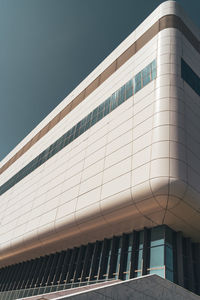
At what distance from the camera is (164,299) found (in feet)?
42.4

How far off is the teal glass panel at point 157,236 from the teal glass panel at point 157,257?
0.34m

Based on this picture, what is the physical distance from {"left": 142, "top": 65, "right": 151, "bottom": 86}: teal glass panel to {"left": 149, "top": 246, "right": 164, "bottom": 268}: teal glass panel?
530 inches

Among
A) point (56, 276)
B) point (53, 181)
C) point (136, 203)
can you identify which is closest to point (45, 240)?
point (56, 276)

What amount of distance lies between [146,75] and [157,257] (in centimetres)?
1494

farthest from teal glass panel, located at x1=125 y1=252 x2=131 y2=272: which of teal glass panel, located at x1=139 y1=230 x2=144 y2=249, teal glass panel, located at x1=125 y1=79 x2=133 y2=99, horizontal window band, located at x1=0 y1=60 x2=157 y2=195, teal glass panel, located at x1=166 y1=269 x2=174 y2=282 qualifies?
teal glass panel, located at x1=125 y1=79 x2=133 y2=99

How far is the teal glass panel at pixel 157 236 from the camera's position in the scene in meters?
18.0

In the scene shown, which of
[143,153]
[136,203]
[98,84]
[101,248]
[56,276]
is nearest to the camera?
[136,203]

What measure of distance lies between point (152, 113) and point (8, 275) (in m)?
30.3

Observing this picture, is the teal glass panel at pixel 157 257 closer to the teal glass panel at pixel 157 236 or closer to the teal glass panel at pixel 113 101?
the teal glass panel at pixel 157 236

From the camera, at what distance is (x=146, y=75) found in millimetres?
23641

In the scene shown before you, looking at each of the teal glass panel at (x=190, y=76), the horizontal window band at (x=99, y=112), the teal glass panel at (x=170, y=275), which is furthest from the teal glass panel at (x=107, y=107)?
the teal glass panel at (x=170, y=275)

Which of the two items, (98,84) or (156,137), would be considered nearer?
(156,137)

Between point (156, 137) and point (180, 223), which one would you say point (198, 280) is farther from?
point (156, 137)

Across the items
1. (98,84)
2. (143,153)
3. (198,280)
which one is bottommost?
(198,280)
